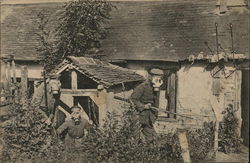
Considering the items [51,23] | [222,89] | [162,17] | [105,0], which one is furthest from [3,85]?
[222,89]

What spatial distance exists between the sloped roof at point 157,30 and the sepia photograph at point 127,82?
0.04 m

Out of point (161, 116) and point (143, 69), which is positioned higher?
point (143, 69)

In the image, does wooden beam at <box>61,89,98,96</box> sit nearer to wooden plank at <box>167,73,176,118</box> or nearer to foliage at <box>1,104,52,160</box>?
foliage at <box>1,104,52,160</box>

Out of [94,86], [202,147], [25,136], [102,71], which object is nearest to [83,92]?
[102,71]

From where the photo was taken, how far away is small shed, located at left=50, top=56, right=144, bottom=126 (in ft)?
34.9

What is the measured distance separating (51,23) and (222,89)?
794 cm

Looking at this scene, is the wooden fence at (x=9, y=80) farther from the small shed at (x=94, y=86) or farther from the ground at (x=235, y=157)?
the ground at (x=235, y=157)

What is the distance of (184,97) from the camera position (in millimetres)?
12992

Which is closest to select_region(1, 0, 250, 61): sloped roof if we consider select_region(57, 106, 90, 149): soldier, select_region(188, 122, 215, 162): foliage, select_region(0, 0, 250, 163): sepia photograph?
select_region(0, 0, 250, 163): sepia photograph

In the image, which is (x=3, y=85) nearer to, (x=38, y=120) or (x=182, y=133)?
(x=38, y=120)

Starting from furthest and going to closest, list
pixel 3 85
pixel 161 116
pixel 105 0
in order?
pixel 105 0 → pixel 3 85 → pixel 161 116

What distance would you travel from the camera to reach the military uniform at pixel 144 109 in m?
10.4

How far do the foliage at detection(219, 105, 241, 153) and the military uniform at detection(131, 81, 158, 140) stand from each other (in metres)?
2.40

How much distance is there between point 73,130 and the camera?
9984 mm
